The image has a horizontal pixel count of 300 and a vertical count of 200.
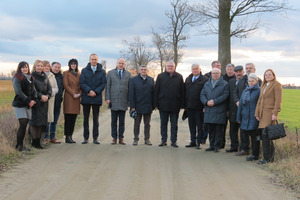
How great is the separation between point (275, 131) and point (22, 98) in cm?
558

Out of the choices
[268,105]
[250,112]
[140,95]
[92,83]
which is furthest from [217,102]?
[92,83]

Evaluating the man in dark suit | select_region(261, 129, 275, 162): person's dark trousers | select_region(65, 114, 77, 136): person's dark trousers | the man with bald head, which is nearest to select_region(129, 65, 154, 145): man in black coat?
the man with bald head

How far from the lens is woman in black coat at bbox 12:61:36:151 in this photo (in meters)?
7.85

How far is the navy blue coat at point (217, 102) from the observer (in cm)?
877

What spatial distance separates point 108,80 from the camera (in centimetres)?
945

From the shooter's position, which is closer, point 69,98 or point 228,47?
point 69,98

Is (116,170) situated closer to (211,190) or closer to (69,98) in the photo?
(211,190)

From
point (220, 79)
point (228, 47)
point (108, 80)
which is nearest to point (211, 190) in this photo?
Result: point (220, 79)

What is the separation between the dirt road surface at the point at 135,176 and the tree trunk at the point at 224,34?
7299 millimetres

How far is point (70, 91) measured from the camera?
30.7ft

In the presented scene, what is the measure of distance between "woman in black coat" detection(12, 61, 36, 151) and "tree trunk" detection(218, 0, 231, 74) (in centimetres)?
935

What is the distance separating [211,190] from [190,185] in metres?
0.40

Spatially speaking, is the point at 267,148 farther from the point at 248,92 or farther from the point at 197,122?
the point at 197,122

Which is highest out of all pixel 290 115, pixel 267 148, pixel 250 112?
pixel 250 112
